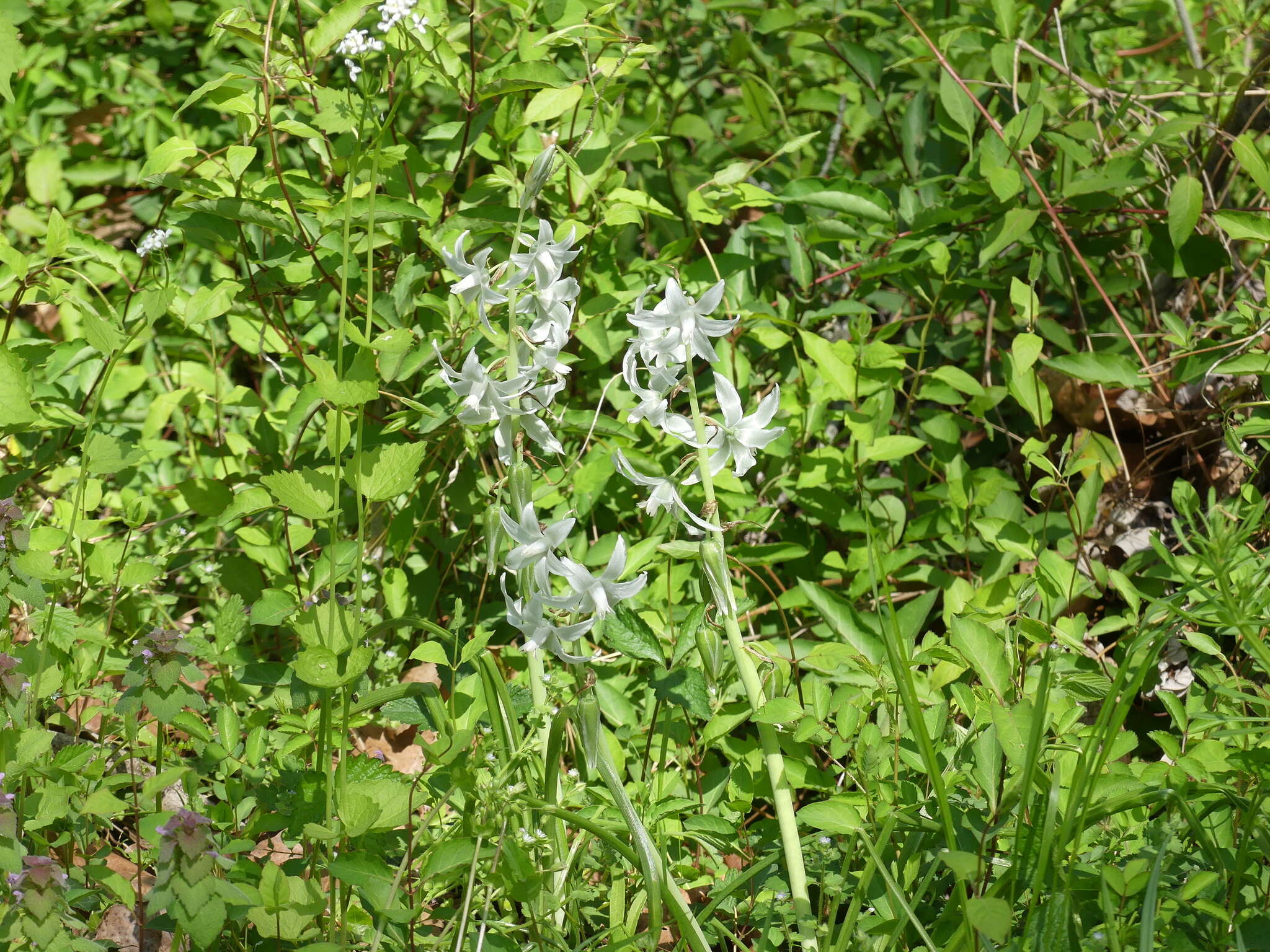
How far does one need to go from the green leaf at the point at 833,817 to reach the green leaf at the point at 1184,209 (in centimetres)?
126

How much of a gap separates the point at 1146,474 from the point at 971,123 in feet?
2.60

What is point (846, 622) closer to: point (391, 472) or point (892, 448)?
point (892, 448)

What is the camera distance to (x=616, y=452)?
1.28 m

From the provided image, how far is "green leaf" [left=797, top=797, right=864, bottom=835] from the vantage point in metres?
1.33

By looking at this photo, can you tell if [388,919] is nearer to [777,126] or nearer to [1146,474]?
[1146,474]

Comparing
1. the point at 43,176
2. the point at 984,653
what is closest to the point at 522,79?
the point at 984,653

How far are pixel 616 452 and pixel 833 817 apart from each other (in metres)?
0.52

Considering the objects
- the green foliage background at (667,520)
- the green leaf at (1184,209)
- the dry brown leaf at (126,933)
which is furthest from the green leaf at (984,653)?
the dry brown leaf at (126,933)

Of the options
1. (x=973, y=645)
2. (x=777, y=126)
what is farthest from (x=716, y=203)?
(x=973, y=645)

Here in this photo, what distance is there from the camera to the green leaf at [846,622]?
1.71 m

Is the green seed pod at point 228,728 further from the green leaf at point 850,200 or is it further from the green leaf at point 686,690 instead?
the green leaf at point 850,200

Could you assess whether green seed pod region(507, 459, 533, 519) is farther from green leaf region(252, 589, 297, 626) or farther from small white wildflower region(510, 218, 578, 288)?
green leaf region(252, 589, 297, 626)

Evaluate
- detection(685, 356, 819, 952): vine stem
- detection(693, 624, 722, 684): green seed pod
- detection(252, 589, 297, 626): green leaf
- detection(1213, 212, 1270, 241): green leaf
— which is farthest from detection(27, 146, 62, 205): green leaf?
detection(1213, 212, 1270, 241): green leaf

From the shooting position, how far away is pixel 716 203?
235 cm
